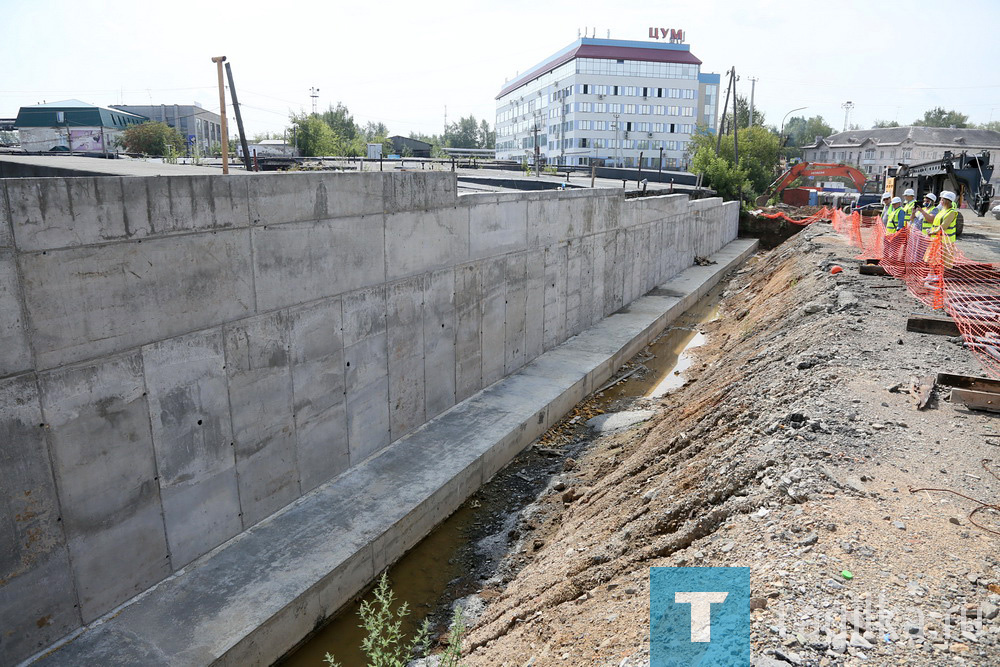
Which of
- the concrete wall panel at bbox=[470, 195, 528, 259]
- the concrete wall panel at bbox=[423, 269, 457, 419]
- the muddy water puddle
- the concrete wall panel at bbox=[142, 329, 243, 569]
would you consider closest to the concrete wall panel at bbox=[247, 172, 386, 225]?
the concrete wall panel at bbox=[142, 329, 243, 569]

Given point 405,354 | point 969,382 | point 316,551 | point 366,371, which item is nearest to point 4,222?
point 316,551

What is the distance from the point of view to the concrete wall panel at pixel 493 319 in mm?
12602

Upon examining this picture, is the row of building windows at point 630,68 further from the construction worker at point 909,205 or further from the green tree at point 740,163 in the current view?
the construction worker at point 909,205

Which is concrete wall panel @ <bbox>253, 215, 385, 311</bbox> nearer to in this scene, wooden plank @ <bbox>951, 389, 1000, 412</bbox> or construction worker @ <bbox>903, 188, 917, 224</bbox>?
wooden plank @ <bbox>951, 389, 1000, 412</bbox>

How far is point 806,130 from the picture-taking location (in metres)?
180

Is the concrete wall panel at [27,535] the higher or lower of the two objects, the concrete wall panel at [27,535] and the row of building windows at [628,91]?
the lower

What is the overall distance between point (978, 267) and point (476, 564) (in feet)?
44.0

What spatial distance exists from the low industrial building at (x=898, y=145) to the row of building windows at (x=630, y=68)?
23570 mm

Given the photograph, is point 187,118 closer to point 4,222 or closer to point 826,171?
point 826,171

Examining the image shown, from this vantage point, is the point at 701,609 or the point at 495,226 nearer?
the point at 701,609

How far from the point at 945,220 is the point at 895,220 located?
13.0 feet

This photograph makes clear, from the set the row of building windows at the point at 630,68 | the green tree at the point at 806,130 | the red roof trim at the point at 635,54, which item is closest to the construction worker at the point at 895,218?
the row of building windows at the point at 630,68

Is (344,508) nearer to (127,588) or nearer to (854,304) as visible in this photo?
(127,588)

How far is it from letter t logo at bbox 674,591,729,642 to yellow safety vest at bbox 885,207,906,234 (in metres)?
17.2
